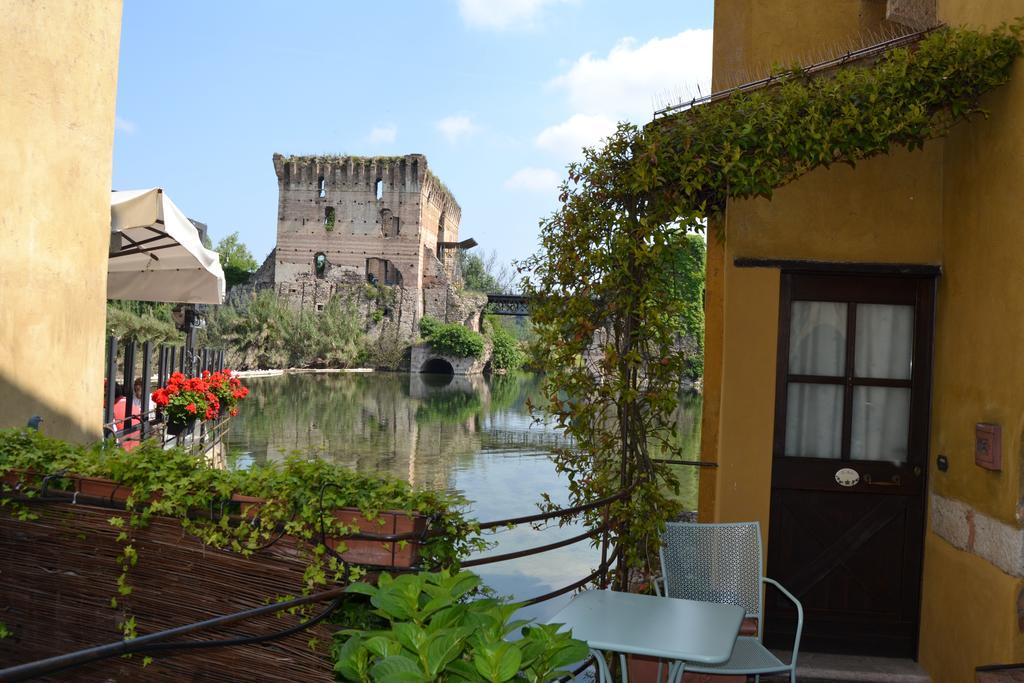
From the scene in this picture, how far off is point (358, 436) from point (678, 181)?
13670 mm

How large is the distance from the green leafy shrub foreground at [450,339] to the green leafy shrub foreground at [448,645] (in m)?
39.7

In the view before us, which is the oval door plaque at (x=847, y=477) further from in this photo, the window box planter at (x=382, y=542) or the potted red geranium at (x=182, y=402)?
the potted red geranium at (x=182, y=402)

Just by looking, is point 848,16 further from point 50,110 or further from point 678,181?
point 50,110

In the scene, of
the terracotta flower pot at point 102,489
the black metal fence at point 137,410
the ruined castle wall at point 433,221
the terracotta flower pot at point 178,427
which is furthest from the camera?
the ruined castle wall at point 433,221

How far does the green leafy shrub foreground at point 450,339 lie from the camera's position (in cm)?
4159

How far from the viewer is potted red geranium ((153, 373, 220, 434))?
24.4ft

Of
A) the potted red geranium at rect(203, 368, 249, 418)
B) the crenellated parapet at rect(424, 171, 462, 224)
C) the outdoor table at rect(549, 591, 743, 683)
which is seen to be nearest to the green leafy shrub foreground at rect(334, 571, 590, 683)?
the outdoor table at rect(549, 591, 743, 683)

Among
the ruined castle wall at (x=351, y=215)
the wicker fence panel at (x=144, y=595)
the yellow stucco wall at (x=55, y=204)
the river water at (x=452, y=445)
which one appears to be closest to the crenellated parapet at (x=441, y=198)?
the ruined castle wall at (x=351, y=215)

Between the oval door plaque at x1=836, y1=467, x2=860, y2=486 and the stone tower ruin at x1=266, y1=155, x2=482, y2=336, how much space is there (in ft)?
127

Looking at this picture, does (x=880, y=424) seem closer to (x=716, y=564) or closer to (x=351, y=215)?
(x=716, y=564)

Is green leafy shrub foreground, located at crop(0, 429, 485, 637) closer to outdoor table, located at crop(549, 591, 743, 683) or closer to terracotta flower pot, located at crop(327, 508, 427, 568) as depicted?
terracotta flower pot, located at crop(327, 508, 427, 568)

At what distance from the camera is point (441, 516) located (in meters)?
2.45

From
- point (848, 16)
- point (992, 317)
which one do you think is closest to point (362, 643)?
point (992, 317)

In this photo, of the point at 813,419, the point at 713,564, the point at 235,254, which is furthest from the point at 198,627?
the point at 235,254
